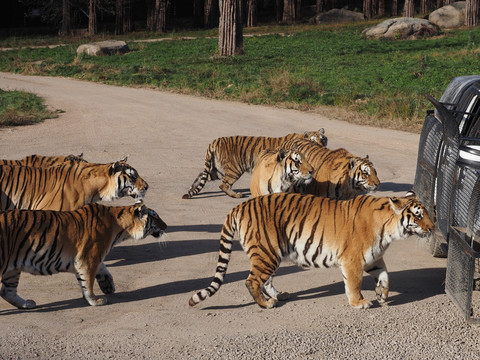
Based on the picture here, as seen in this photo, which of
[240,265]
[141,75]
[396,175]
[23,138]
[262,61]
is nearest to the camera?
[240,265]

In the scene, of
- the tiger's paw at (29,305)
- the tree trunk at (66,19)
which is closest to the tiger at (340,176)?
the tiger's paw at (29,305)

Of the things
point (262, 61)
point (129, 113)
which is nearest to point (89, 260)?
point (129, 113)

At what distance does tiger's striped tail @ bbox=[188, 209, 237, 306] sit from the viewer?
20.7ft

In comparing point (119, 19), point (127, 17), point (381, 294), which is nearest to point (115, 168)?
point (381, 294)

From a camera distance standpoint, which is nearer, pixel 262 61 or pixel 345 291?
pixel 345 291

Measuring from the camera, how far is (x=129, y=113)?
59.8ft

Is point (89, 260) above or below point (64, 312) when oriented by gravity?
above

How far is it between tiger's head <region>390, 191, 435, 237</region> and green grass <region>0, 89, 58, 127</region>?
473 inches

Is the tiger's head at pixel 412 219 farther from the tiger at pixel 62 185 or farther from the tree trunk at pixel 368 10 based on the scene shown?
the tree trunk at pixel 368 10

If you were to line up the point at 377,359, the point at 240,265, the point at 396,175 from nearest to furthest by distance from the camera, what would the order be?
the point at 377,359
the point at 240,265
the point at 396,175

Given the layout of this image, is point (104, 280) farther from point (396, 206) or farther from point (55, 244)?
point (396, 206)

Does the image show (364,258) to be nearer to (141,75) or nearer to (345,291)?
(345,291)

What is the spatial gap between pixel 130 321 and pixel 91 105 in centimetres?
1381

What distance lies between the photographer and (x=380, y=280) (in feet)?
21.5
